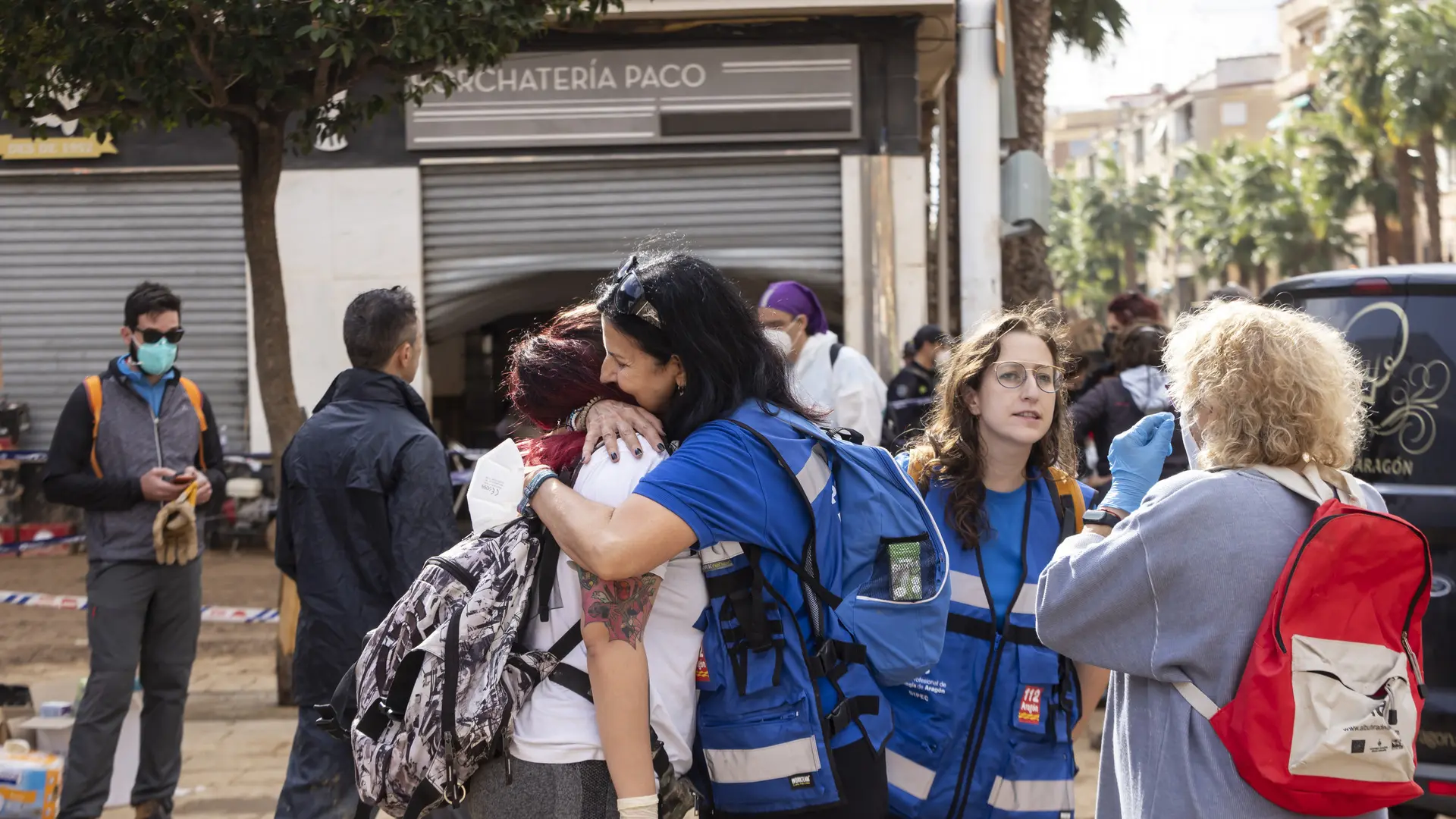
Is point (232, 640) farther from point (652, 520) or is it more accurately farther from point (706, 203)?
point (652, 520)

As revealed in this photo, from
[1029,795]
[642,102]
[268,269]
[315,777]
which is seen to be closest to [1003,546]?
[1029,795]

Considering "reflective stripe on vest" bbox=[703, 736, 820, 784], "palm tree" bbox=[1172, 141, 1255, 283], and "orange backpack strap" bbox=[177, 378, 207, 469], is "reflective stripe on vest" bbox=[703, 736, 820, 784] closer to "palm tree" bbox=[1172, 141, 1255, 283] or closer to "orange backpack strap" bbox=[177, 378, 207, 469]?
"orange backpack strap" bbox=[177, 378, 207, 469]

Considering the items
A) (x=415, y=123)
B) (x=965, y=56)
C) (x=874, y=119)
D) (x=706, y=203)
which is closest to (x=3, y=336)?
(x=415, y=123)

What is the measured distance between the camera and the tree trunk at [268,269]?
268 inches

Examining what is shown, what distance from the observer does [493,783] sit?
254 cm

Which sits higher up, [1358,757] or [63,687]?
[1358,757]

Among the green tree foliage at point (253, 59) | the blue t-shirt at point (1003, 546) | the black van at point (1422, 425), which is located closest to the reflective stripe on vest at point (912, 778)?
the blue t-shirt at point (1003, 546)

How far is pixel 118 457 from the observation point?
5344mm

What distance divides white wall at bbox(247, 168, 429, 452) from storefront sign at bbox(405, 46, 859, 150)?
608 mm

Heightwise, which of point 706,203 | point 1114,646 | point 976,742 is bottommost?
point 976,742

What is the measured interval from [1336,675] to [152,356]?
4337mm

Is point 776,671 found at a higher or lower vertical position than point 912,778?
higher

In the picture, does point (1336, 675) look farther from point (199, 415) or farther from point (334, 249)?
point (334, 249)

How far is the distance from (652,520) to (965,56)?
31.1ft
